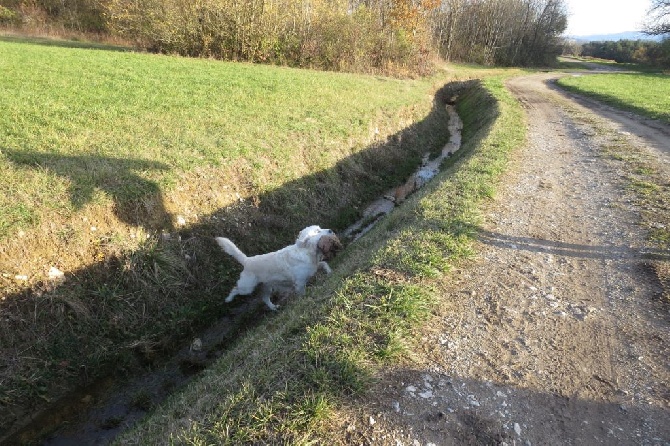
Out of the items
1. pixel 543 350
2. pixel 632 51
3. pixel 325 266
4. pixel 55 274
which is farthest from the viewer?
pixel 632 51

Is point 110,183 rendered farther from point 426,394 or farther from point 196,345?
point 426,394

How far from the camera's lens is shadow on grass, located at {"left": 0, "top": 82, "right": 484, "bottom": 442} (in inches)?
203

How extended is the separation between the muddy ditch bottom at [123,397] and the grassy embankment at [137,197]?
0.68ft

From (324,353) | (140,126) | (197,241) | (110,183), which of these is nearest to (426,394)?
(324,353)

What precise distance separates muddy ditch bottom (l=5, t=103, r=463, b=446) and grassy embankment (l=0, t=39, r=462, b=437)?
207mm

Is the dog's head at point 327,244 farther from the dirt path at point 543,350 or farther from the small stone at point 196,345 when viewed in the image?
the small stone at point 196,345

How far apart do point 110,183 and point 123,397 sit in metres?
3.91

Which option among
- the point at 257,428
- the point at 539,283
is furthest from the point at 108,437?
the point at 539,283

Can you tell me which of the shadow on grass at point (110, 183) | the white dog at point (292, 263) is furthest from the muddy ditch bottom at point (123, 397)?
the shadow on grass at point (110, 183)

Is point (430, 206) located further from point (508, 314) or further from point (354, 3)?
point (354, 3)

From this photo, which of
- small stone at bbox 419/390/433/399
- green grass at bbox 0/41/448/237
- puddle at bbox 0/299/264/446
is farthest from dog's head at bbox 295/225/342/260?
green grass at bbox 0/41/448/237

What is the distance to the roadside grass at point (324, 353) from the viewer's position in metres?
3.17

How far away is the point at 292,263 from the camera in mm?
6391

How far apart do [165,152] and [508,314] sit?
777cm
